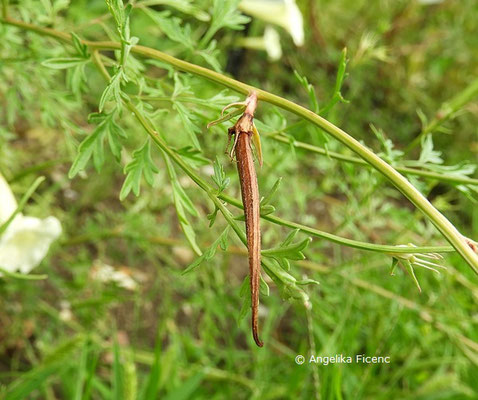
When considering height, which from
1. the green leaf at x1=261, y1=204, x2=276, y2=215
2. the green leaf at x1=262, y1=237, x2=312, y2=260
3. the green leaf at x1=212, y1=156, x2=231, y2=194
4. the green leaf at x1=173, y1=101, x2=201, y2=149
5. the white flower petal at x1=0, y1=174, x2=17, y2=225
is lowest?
the green leaf at x1=262, y1=237, x2=312, y2=260

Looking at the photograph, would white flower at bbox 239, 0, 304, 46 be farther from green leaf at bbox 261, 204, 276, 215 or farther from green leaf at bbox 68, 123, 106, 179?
green leaf at bbox 261, 204, 276, 215

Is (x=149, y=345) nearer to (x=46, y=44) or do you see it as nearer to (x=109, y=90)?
(x=46, y=44)

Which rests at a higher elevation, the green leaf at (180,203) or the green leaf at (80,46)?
the green leaf at (80,46)

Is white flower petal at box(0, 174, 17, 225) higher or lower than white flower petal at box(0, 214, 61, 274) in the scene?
higher

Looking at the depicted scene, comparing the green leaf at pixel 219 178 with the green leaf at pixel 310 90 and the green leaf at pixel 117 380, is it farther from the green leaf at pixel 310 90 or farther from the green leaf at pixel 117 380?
the green leaf at pixel 117 380

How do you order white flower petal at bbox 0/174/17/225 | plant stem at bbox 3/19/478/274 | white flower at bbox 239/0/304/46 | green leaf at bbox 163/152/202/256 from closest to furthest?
1. plant stem at bbox 3/19/478/274
2. green leaf at bbox 163/152/202/256
3. white flower petal at bbox 0/174/17/225
4. white flower at bbox 239/0/304/46

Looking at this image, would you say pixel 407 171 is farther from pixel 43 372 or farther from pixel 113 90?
pixel 43 372

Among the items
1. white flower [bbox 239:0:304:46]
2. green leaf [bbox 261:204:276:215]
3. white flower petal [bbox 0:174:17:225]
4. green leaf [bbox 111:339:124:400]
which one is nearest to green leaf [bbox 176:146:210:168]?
green leaf [bbox 261:204:276:215]

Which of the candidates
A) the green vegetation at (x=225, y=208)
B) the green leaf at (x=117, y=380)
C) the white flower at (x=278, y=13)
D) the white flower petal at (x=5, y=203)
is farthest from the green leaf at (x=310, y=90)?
the white flower at (x=278, y=13)
